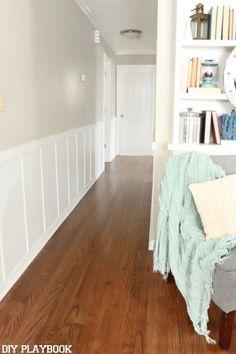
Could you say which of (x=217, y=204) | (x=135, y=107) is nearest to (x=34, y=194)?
(x=217, y=204)

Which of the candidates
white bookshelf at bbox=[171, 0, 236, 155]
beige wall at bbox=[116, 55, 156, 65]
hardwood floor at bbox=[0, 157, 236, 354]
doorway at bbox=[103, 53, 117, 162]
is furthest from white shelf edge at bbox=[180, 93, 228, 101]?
beige wall at bbox=[116, 55, 156, 65]

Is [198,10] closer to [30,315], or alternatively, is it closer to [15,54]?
[15,54]

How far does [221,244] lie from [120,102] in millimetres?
5908

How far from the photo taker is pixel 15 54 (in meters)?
2.07

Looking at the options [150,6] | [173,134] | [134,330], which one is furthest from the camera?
[150,6]

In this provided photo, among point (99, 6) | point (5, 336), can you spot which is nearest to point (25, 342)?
point (5, 336)

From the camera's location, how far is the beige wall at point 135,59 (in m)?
6.73

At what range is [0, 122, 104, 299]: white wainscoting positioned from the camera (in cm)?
199

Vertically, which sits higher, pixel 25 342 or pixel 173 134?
pixel 173 134

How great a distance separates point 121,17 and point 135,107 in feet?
9.41

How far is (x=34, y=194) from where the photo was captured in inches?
97.0

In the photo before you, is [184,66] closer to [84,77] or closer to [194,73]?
[194,73]

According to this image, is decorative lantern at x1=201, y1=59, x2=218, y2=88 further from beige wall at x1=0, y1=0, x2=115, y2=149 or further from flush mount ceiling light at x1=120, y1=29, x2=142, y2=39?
flush mount ceiling light at x1=120, y1=29, x2=142, y2=39

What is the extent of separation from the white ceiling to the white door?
99cm
